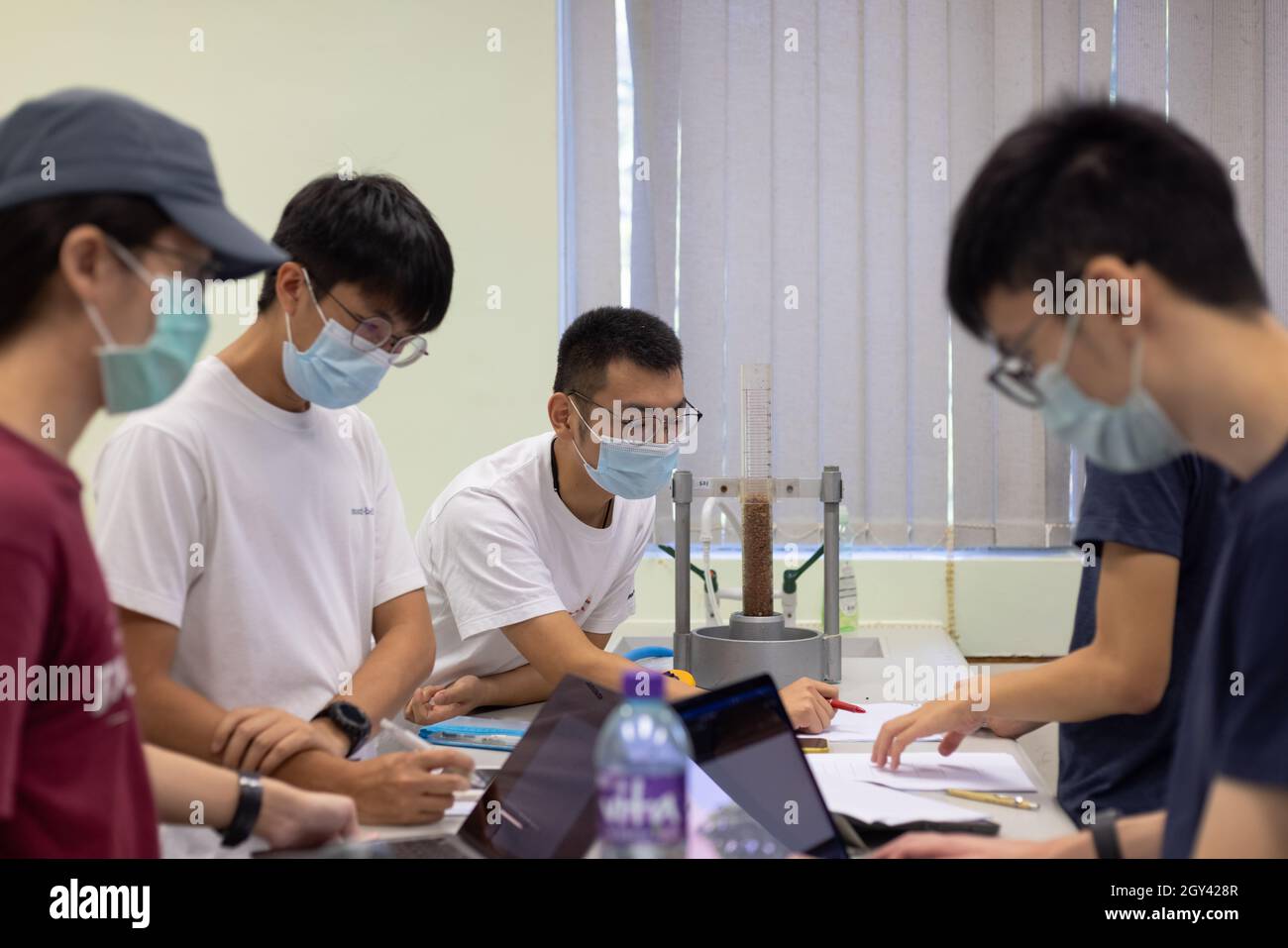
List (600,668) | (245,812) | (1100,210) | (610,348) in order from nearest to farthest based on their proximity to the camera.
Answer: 1. (1100,210)
2. (245,812)
3. (600,668)
4. (610,348)

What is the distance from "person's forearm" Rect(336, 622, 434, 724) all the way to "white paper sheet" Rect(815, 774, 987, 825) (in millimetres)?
637

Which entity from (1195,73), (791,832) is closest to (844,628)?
(791,832)

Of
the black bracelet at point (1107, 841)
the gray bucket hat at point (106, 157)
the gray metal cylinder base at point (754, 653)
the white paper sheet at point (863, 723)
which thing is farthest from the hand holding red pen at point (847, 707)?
the gray bucket hat at point (106, 157)

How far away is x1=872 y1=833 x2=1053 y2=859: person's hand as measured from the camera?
3.48 ft

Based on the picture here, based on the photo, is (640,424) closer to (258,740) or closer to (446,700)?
(446,700)

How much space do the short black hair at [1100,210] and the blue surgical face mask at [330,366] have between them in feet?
2.90

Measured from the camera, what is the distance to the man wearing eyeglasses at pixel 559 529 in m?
1.99

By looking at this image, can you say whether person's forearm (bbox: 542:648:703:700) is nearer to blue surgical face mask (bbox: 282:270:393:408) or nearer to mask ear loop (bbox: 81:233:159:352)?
blue surgical face mask (bbox: 282:270:393:408)

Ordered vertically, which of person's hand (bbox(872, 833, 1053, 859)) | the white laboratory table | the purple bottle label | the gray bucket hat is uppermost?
the gray bucket hat

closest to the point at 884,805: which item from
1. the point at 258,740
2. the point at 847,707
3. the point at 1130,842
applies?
the point at 1130,842

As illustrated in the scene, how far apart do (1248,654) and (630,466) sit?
139 centimetres

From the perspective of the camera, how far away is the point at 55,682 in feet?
2.67

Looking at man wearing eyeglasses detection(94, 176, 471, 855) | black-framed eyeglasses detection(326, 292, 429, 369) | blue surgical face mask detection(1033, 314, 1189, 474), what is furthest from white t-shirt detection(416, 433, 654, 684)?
blue surgical face mask detection(1033, 314, 1189, 474)

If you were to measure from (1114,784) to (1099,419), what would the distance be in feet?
2.61
